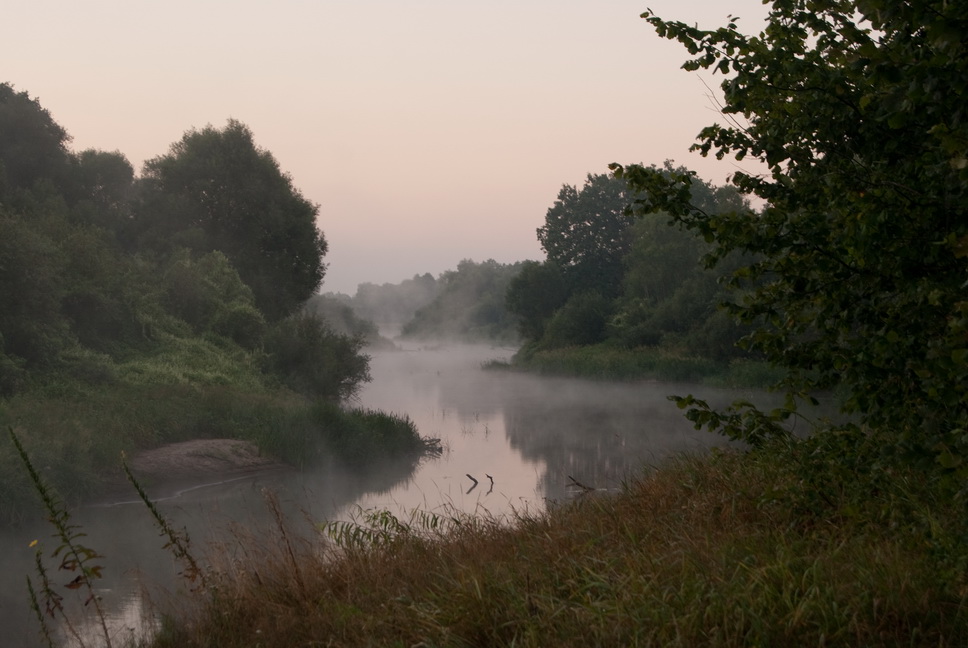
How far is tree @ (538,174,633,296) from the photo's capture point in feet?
209

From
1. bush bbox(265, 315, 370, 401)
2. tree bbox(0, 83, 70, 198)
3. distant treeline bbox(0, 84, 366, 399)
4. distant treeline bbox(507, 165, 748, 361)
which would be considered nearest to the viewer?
distant treeline bbox(0, 84, 366, 399)

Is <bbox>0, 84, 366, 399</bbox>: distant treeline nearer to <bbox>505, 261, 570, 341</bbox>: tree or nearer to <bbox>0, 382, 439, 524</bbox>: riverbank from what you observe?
<bbox>0, 382, 439, 524</bbox>: riverbank

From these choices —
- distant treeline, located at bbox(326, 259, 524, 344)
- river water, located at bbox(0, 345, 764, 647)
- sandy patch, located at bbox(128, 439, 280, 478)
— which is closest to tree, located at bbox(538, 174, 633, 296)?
distant treeline, located at bbox(326, 259, 524, 344)

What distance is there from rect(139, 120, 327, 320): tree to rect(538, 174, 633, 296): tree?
92.2 feet

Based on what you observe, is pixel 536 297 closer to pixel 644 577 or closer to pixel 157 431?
pixel 157 431

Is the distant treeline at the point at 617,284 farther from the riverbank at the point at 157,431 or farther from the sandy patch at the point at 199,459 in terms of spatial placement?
the sandy patch at the point at 199,459

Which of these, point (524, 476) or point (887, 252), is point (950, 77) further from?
point (524, 476)

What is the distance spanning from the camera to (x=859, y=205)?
4.57 metres

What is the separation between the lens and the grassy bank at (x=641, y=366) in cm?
3522

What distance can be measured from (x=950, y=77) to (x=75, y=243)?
25341mm

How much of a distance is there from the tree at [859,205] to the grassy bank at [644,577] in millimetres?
625

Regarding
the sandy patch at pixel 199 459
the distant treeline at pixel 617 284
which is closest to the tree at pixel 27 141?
the sandy patch at pixel 199 459

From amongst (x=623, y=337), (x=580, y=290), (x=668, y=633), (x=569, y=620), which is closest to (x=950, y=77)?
(x=668, y=633)

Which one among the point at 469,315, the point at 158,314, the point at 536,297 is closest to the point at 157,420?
the point at 158,314
